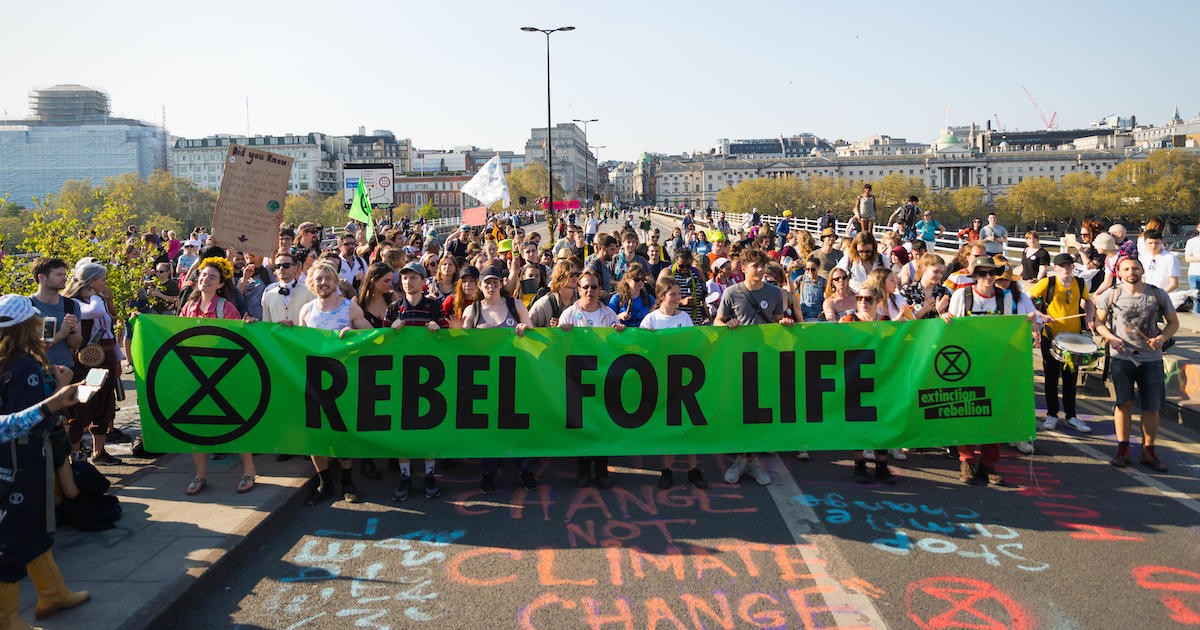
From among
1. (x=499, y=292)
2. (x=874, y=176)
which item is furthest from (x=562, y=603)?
(x=874, y=176)

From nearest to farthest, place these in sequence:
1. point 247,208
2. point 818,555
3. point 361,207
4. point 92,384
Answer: point 92,384
point 818,555
point 247,208
point 361,207

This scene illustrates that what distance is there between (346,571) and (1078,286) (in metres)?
7.06

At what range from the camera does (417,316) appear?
273 inches

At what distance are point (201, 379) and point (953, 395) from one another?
5853mm

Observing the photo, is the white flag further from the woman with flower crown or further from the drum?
the drum

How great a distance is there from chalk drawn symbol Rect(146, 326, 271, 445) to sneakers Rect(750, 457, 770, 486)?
3837 millimetres

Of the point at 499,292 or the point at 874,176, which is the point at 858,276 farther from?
the point at 874,176

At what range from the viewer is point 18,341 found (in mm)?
4395

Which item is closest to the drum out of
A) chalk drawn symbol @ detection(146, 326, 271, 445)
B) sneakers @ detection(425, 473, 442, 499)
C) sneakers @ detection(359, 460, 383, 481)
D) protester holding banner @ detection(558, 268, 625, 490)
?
protester holding banner @ detection(558, 268, 625, 490)

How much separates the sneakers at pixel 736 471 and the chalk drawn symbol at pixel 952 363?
66.1 inches

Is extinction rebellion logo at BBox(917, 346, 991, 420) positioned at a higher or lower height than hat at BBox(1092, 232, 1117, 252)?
lower

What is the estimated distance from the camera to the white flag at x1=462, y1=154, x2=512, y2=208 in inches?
866

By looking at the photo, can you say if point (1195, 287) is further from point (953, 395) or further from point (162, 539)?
point (162, 539)

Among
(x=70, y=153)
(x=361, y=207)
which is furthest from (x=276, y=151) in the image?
(x=361, y=207)
